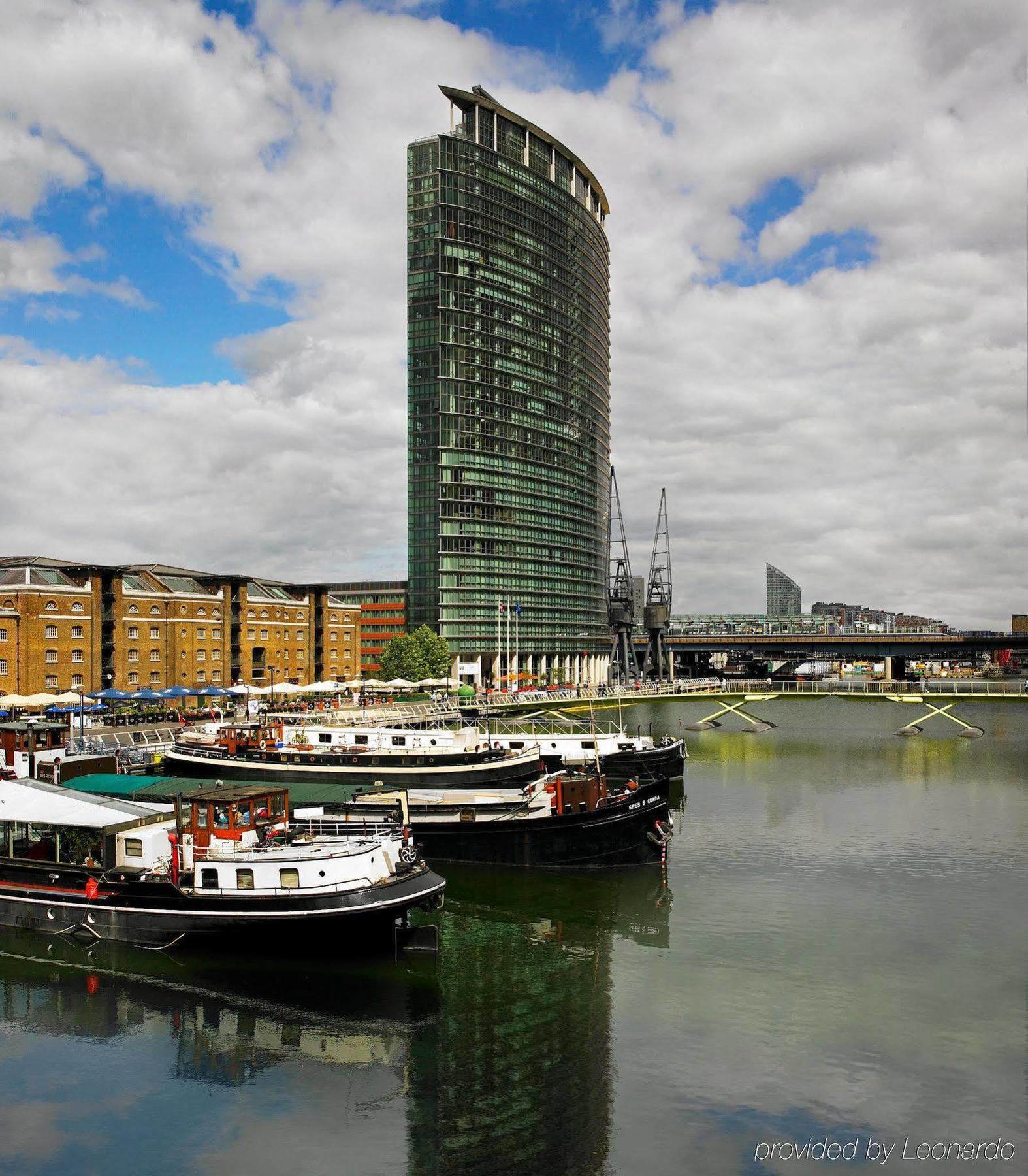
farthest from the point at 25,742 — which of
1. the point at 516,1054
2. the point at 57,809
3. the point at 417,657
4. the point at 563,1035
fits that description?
the point at 417,657

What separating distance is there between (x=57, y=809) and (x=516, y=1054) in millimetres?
22454

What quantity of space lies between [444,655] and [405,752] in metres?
99.9

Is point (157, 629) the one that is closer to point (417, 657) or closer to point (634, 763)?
point (417, 657)

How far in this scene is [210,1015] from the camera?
99.1 ft

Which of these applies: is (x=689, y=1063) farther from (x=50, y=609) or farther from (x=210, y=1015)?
(x=50, y=609)

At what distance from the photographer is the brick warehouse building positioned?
10462cm

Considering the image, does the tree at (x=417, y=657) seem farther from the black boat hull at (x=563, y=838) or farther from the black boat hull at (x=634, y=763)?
the black boat hull at (x=563, y=838)

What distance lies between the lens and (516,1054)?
1065 inches

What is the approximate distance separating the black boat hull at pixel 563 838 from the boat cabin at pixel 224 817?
32.8ft

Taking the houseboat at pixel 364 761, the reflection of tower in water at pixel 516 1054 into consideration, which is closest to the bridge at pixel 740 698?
the houseboat at pixel 364 761

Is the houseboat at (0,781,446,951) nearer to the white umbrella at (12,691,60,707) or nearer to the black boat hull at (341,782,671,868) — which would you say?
the black boat hull at (341,782,671,868)

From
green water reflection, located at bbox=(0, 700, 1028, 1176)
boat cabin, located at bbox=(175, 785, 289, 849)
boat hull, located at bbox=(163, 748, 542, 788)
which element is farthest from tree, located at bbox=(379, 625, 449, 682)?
boat cabin, located at bbox=(175, 785, 289, 849)

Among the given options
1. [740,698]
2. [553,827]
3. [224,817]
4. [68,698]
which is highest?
[68,698]

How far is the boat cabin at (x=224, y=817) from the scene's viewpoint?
36.0m
